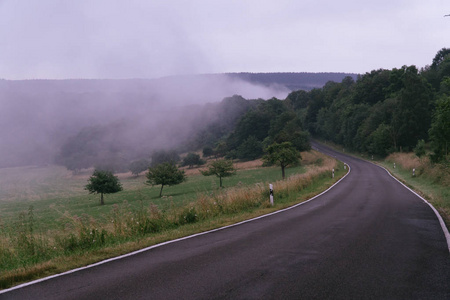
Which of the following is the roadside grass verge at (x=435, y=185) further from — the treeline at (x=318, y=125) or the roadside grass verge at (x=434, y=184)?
the treeline at (x=318, y=125)

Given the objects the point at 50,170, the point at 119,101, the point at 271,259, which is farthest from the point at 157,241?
the point at 119,101

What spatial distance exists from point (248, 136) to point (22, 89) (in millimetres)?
89760

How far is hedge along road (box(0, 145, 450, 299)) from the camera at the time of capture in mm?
4547

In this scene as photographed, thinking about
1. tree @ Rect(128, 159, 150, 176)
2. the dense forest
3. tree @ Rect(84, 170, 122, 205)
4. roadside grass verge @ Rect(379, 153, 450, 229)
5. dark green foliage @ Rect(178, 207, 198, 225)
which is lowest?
tree @ Rect(128, 159, 150, 176)

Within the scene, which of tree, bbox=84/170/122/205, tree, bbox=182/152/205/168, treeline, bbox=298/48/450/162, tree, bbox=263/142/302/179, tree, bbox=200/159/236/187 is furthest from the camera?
tree, bbox=182/152/205/168

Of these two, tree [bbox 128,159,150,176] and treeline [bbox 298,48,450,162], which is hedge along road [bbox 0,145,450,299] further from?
tree [bbox 128,159,150,176]

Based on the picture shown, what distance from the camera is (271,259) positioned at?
6164 mm

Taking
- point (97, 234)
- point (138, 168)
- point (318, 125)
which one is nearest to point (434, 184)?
point (97, 234)

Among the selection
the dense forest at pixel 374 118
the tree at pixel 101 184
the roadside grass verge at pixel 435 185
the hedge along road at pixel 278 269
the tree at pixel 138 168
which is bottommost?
the tree at pixel 138 168

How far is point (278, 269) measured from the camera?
18.1 ft

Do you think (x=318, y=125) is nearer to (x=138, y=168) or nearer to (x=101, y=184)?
(x=138, y=168)

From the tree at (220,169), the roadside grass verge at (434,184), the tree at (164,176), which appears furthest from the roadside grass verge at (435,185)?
the tree at (164,176)

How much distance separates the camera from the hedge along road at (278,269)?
4.55m

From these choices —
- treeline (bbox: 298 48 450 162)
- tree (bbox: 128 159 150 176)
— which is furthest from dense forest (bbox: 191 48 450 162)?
tree (bbox: 128 159 150 176)
